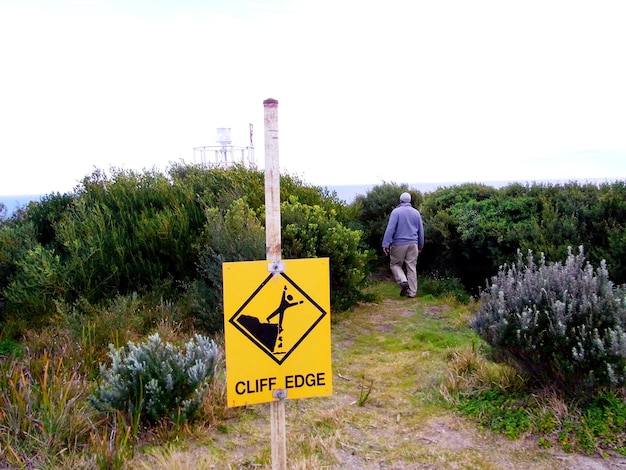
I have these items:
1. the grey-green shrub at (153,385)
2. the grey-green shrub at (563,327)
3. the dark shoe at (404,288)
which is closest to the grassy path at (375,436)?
the grey-green shrub at (153,385)

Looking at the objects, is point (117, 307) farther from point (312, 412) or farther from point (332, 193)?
point (332, 193)

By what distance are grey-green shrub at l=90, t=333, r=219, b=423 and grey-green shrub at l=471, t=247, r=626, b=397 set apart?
2464 mm

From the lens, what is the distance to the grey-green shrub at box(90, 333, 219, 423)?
4.14m

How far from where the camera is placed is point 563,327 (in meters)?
4.21

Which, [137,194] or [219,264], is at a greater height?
[137,194]

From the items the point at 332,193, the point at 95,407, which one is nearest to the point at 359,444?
the point at 95,407

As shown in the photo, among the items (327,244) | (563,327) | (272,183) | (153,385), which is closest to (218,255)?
(327,244)

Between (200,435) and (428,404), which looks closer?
(200,435)

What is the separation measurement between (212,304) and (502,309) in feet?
12.4

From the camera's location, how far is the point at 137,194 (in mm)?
9039

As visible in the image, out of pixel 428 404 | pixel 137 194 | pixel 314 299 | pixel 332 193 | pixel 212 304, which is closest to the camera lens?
pixel 314 299

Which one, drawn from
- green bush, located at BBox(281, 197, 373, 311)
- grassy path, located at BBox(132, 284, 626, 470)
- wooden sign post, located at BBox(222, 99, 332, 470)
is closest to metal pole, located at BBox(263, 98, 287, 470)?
wooden sign post, located at BBox(222, 99, 332, 470)

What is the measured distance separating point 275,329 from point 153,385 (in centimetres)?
171

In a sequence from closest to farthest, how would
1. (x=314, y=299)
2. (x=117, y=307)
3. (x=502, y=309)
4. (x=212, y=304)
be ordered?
(x=314, y=299), (x=502, y=309), (x=117, y=307), (x=212, y=304)
